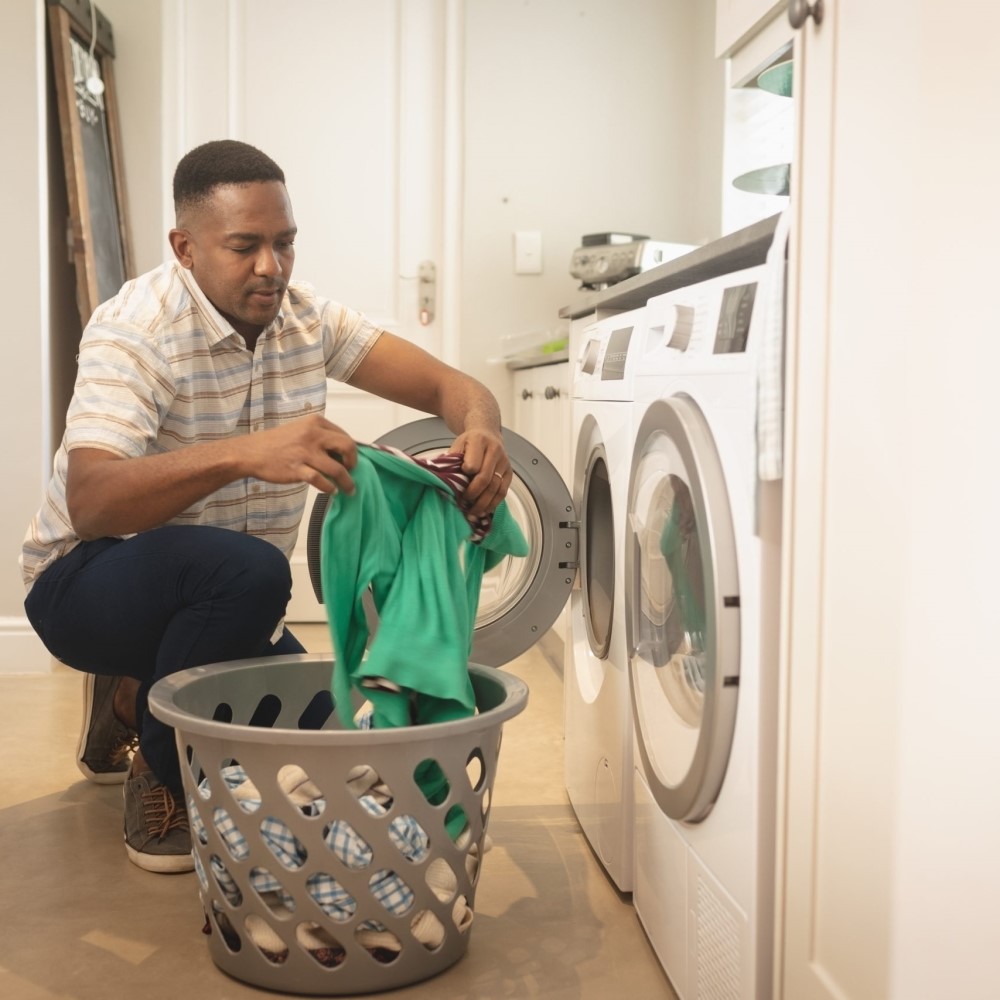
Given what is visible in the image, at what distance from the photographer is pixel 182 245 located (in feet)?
5.70

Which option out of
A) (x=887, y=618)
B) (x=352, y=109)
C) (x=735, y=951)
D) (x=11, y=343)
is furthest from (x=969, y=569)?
(x=352, y=109)

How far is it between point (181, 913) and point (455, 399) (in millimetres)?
842

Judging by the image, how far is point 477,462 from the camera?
1564 mm

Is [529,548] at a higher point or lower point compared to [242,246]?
lower

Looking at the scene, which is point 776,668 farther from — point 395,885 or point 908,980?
point 395,885

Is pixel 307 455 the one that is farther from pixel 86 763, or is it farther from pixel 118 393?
pixel 86 763

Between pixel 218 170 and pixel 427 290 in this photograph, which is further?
pixel 427 290

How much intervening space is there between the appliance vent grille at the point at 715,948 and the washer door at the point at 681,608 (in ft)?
0.31

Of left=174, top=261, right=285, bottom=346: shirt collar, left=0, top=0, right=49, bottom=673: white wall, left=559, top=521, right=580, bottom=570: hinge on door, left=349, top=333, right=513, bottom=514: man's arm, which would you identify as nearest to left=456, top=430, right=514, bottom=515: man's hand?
left=349, top=333, right=513, bottom=514: man's arm

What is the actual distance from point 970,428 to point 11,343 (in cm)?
265

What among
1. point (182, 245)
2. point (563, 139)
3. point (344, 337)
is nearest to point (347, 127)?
point (563, 139)

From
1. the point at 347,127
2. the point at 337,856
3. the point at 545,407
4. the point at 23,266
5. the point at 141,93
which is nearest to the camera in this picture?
the point at 337,856

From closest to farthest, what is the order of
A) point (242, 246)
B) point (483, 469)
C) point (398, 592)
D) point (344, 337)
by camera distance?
point (398, 592) → point (483, 469) → point (242, 246) → point (344, 337)

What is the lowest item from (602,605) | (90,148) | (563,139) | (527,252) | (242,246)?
(602,605)
